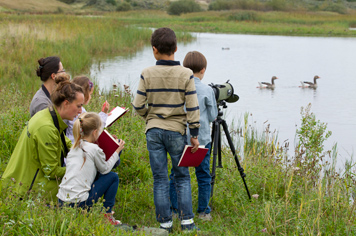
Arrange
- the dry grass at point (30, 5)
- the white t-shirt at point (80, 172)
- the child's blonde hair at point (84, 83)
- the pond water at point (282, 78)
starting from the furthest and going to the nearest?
1. the dry grass at point (30, 5)
2. the pond water at point (282, 78)
3. the child's blonde hair at point (84, 83)
4. the white t-shirt at point (80, 172)

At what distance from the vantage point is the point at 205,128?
3.71 m

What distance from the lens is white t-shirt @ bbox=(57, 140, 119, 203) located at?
323 centimetres

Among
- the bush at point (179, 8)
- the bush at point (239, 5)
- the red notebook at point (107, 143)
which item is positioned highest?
the bush at point (239, 5)

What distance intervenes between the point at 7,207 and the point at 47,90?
167cm

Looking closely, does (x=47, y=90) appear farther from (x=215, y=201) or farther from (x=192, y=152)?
(x=215, y=201)

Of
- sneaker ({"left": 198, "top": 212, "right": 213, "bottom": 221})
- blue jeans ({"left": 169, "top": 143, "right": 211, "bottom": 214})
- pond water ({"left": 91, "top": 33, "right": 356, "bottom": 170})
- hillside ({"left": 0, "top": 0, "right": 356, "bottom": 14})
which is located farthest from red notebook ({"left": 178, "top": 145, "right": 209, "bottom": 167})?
hillside ({"left": 0, "top": 0, "right": 356, "bottom": 14})

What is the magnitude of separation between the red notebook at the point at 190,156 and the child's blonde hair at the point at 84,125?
70cm

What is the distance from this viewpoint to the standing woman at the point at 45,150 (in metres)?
3.25

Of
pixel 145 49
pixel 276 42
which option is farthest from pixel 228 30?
pixel 145 49

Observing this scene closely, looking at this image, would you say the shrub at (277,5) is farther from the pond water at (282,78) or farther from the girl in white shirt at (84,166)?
the girl in white shirt at (84,166)

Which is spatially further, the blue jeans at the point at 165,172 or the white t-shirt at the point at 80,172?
the blue jeans at the point at 165,172

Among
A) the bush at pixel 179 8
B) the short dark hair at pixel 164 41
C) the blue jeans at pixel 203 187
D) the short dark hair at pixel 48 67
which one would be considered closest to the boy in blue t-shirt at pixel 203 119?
the blue jeans at pixel 203 187

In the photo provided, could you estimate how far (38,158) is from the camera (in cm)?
330

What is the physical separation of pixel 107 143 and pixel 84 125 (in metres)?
0.26
